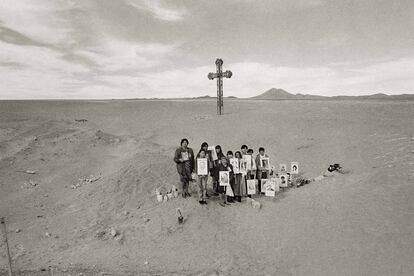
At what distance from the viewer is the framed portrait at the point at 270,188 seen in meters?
9.84

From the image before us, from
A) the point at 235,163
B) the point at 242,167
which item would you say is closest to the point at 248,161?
the point at 242,167

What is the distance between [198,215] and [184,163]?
166 cm

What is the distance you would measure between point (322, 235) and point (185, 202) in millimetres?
3843

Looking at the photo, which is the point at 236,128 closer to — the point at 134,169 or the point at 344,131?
the point at 344,131

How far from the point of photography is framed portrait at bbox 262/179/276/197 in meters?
9.84

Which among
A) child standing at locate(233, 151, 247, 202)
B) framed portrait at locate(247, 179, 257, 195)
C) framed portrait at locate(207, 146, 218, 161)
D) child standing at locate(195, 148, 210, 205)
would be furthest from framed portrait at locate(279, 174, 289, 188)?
child standing at locate(195, 148, 210, 205)

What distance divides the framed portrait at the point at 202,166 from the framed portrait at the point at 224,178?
0.46m

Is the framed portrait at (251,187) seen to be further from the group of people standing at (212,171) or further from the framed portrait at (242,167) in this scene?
the framed portrait at (242,167)

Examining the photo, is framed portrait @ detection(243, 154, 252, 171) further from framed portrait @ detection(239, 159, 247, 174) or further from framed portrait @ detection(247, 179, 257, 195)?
framed portrait @ detection(247, 179, 257, 195)

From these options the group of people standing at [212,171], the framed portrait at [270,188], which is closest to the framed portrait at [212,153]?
the group of people standing at [212,171]

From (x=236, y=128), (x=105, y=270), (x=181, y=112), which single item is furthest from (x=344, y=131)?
(x=181, y=112)

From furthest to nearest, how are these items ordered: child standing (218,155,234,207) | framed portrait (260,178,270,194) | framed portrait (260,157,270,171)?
framed portrait (260,157,270,171) → framed portrait (260,178,270,194) → child standing (218,155,234,207)

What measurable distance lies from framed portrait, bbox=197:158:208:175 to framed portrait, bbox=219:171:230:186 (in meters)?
0.46

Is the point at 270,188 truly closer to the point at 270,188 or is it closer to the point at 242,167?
the point at 270,188
